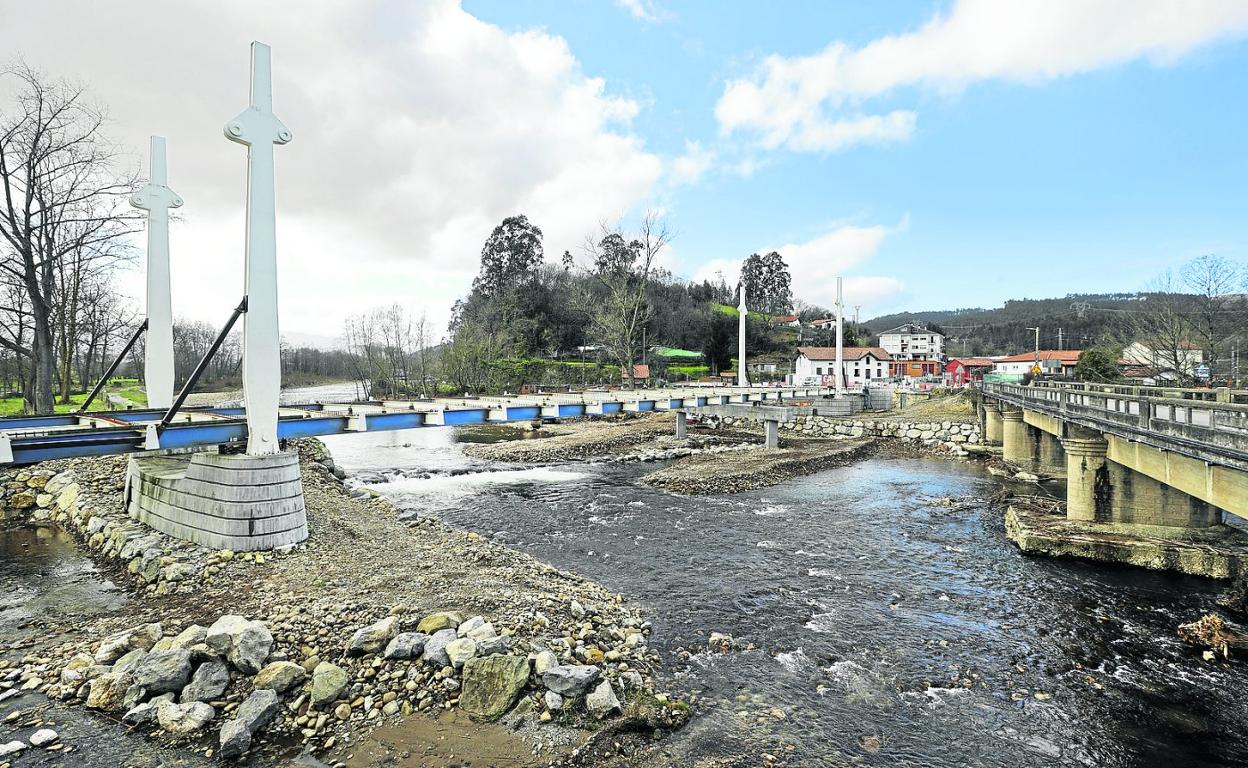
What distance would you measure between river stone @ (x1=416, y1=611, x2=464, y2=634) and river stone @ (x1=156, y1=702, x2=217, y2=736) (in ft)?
8.61

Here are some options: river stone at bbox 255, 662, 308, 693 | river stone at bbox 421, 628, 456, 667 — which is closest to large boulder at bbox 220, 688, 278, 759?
river stone at bbox 255, 662, 308, 693

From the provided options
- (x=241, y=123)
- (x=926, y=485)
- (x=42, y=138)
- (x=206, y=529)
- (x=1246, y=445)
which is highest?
(x=42, y=138)

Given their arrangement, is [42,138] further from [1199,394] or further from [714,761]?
[1199,394]

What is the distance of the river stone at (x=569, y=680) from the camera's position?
751cm

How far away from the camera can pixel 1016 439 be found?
98.4ft

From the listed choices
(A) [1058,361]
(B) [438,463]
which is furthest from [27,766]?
(A) [1058,361]

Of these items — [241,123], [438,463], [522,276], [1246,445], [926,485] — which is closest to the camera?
[1246,445]

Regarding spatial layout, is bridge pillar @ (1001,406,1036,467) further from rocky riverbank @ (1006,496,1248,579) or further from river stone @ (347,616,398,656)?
river stone @ (347,616,398,656)

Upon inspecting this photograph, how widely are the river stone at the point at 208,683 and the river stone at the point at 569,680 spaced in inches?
160

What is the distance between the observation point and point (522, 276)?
72.6 m

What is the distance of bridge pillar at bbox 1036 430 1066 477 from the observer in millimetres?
26688

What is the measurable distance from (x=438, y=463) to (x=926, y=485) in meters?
23.2

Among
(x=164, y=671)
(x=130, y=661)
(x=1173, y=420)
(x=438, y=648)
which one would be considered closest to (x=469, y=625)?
(x=438, y=648)

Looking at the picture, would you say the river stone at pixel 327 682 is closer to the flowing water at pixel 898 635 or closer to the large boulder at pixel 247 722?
the large boulder at pixel 247 722
